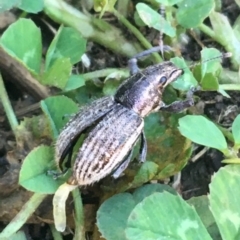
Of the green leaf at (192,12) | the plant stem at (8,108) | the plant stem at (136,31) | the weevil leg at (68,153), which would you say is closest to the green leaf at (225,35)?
the green leaf at (192,12)

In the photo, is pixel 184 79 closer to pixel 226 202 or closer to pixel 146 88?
pixel 146 88

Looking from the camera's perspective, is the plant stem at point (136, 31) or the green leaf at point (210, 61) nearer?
the green leaf at point (210, 61)

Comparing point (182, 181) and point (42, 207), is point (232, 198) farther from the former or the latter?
point (42, 207)

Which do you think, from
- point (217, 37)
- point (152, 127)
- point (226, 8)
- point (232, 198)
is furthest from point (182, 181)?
point (226, 8)

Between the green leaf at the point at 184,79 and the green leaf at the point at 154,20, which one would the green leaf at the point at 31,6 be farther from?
the green leaf at the point at 184,79

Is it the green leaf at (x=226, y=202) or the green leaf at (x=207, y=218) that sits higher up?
the green leaf at (x=226, y=202)

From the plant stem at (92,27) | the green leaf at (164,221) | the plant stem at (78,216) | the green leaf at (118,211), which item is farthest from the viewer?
the plant stem at (92,27)

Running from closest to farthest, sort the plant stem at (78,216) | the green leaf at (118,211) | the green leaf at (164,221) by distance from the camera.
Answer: the green leaf at (164,221), the green leaf at (118,211), the plant stem at (78,216)
